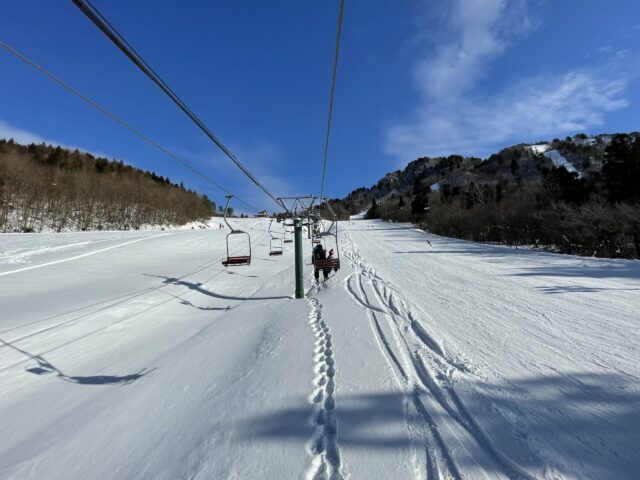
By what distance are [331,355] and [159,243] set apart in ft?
86.9

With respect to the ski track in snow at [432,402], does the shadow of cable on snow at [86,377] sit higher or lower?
lower

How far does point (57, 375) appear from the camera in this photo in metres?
5.14

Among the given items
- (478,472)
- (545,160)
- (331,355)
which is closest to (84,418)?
(331,355)

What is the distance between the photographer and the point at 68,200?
46.5 metres

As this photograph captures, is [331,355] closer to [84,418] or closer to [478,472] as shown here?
[478,472]

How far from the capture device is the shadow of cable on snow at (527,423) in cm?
243

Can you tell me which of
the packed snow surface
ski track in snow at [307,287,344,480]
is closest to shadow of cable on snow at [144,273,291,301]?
A: ski track in snow at [307,287,344,480]

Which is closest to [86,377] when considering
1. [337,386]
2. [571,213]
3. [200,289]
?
[337,386]

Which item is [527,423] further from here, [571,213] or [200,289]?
[571,213]

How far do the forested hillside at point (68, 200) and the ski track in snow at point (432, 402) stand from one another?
2100 inches

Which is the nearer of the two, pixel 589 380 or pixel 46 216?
pixel 589 380

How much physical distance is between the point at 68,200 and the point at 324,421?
196 feet

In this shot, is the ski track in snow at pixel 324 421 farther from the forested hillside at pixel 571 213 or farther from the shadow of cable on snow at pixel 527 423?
the forested hillside at pixel 571 213

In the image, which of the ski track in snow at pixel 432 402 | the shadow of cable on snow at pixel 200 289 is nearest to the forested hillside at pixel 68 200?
the shadow of cable on snow at pixel 200 289
